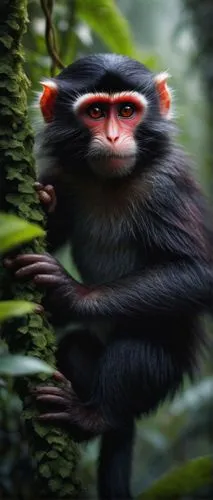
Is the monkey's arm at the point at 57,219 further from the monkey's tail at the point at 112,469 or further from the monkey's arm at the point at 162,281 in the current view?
the monkey's tail at the point at 112,469

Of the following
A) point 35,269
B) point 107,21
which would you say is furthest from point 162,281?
point 107,21

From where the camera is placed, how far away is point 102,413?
3.61 m

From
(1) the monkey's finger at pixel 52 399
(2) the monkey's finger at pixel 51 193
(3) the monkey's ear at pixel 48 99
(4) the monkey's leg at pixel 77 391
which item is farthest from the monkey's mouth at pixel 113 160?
(1) the monkey's finger at pixel 52 399

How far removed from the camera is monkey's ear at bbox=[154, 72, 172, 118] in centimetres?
421

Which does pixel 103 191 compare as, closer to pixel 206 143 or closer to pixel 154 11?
pixel 206 143

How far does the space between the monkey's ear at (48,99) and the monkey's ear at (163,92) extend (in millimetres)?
558

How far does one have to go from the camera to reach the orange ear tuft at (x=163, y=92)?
4.21m

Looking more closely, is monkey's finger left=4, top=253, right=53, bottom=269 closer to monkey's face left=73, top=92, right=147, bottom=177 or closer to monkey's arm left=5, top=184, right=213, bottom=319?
monkey's arm left=5, top=184, right=213, bottom=319

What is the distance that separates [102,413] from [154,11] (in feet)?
26.6

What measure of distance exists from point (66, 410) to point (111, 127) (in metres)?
1.39

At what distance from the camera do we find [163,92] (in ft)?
13.9

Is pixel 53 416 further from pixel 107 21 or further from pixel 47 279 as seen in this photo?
pixel 107 21

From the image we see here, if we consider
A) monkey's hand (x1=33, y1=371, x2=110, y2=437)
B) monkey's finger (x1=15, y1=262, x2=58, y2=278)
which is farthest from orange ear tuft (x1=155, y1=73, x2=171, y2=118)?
monkey's hand (x1=33, y1=371, x2=110, y2=437)

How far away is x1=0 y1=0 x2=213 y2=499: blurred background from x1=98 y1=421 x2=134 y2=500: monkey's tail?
1.17ft
